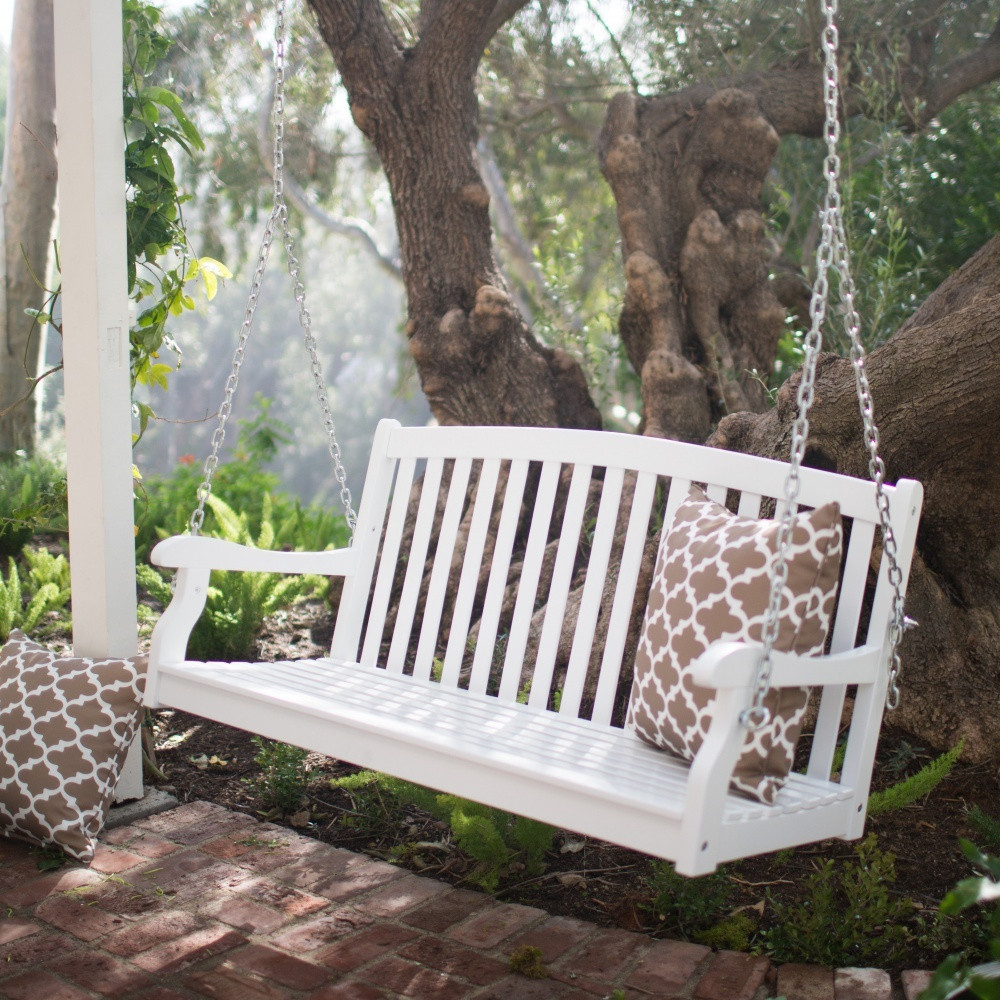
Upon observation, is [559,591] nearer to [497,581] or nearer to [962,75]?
[497,581]

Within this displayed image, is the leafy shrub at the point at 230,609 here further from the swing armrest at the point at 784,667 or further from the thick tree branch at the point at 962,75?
the thick tree branch at the point at 962,75

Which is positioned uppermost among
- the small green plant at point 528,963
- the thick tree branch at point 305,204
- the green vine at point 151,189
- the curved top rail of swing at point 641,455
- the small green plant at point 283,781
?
the thick tree branch at point 305,204

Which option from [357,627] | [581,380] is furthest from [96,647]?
[581,380]

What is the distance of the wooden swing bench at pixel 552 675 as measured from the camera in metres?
1.80

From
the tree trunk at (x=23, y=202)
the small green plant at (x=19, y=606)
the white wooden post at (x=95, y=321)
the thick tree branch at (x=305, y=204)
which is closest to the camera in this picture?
the white wooden post at (x=95, y=321)

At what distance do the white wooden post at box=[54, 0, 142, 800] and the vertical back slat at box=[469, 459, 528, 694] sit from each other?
95 cm

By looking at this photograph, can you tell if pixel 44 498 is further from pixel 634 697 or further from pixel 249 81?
pixel 249 81

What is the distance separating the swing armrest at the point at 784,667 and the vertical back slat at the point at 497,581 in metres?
0.93

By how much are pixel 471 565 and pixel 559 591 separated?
282 mm

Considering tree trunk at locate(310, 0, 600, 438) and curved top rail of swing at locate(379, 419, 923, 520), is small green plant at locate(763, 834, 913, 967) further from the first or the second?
tree trunk at locate(310, 0, 600, 438)

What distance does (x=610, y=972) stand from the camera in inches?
84.2

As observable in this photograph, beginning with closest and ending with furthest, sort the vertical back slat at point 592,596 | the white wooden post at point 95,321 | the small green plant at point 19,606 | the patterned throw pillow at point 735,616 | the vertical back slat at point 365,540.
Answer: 1. the patterned throw pillow at point 735,616
2. the vertical back slat at point 592,596
3. the white wooden post at point 95,321
4. the vertical back slat at point 365,540
5. the small green plant at point 19,606

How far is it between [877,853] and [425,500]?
1411 millimetres

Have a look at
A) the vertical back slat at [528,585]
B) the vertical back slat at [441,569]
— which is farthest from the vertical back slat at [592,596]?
the vertical back slat at [441,569]
